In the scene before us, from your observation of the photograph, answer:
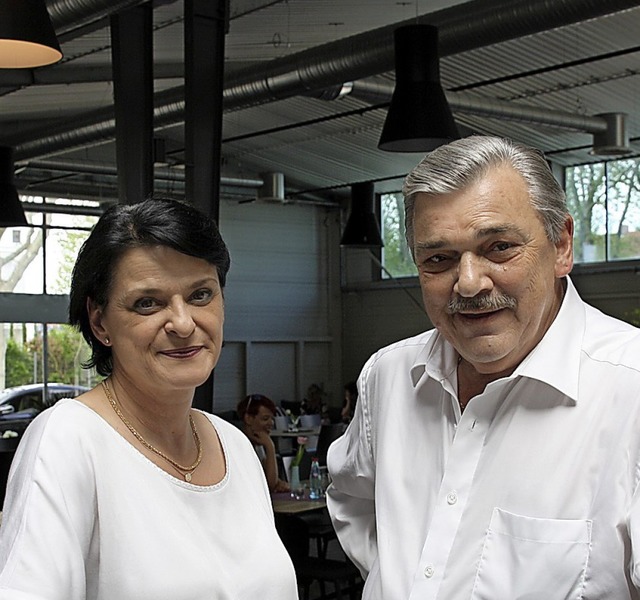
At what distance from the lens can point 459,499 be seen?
1824 mm

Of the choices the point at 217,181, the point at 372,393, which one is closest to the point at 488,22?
the point at 217,181

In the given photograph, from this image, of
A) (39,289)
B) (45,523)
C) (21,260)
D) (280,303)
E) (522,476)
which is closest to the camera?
(45,523)

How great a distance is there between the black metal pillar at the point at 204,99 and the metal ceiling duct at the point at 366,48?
4.47 feet

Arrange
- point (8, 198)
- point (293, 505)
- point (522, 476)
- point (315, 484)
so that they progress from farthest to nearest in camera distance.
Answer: point (8, 198) → point (315, 484) → point (293, 505) → point (522, 476)

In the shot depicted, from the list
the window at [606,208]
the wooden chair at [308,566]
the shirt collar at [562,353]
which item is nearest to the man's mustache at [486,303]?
the shirt collar at [562,353]

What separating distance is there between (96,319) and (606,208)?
599 inches

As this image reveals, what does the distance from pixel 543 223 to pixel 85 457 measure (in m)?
0.89

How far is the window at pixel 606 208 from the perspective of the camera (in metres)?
15.9

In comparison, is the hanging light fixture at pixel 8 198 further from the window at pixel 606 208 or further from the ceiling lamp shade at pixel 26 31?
the window at pixel 606 208

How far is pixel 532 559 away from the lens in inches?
67.3

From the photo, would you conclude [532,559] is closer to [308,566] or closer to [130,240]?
[130,240]

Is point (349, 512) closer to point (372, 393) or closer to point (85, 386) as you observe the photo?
point (372, 393)

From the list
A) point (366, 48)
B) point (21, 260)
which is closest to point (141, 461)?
point (366, 48)

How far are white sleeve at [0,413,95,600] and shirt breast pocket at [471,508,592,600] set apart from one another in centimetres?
67
